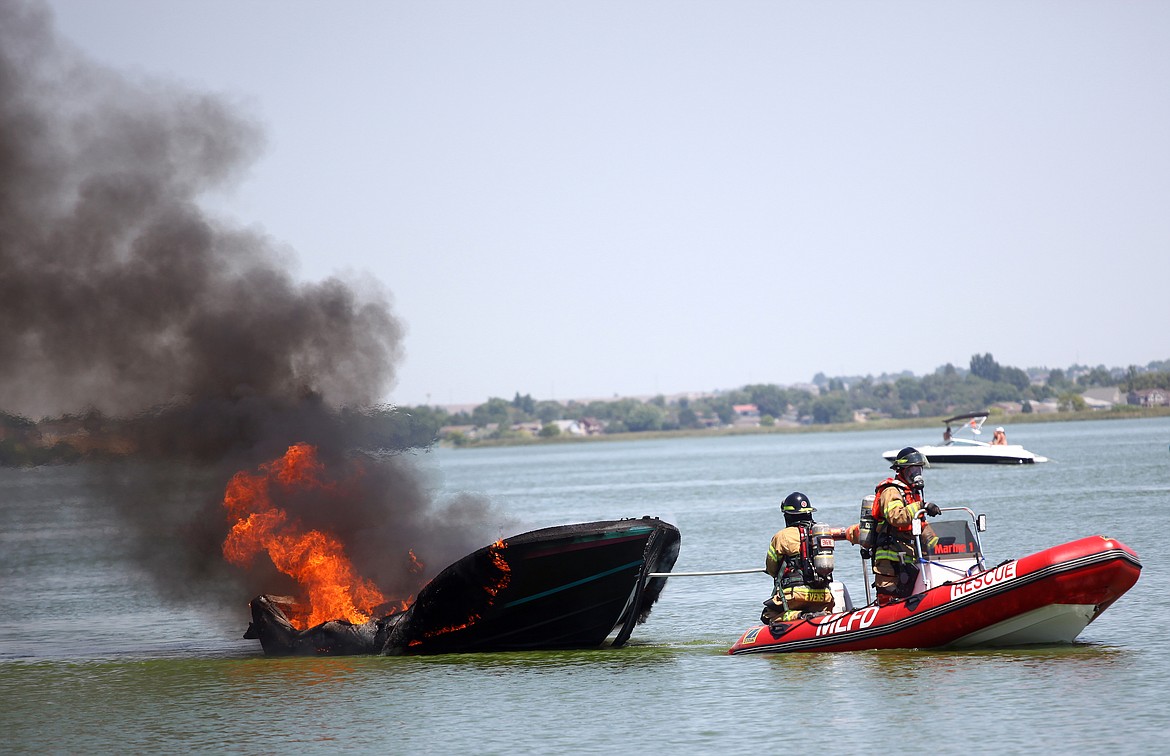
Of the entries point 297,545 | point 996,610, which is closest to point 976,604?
point 996,610

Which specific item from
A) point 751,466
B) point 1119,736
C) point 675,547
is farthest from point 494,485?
point 1119,736

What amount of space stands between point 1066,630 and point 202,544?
47.1 ft

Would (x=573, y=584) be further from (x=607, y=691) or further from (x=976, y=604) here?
(x=976, y=604)

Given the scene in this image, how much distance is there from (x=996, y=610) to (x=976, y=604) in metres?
0.26

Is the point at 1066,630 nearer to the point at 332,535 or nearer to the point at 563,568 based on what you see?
the point at 563,568

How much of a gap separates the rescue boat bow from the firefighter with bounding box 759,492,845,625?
0.77 ft

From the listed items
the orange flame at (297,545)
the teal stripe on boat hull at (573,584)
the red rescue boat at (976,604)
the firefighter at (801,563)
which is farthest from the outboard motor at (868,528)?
the orange flame at (297,545)

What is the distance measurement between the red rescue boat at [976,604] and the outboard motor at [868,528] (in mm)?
724

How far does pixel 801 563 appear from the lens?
55.3 ft

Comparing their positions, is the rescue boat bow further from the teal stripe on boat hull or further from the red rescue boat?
the teal stripe on boat hull

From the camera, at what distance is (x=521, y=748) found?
45.2ft

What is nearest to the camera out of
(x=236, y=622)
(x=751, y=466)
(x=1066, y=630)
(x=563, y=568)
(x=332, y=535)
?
(x=1066, y=630)

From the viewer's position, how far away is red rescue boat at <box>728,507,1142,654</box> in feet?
50.4

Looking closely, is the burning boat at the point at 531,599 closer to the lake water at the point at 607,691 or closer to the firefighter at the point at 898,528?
the lake water at the point at 607,691
